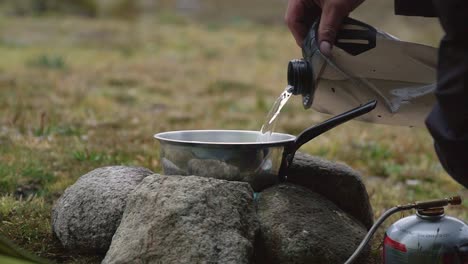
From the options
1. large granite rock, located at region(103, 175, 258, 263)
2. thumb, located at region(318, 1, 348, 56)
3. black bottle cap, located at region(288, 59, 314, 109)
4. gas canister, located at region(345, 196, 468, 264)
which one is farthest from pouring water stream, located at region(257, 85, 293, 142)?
gas canister, located at region(345, 196, 468, 264)

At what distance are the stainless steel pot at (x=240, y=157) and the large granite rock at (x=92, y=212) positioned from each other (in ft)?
0.79

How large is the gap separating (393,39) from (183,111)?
4.68 m

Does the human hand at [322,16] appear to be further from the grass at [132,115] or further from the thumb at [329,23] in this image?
the grass at [132,115]

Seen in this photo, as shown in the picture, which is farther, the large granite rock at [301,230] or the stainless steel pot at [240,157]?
the stainless steel pot at [240,157]

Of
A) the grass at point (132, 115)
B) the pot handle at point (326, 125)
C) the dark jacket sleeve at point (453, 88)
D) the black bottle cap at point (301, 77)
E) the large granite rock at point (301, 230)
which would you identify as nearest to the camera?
the dark jacket sleeve at point (453, 88)

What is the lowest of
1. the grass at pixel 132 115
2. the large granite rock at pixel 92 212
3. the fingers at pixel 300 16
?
the grass at pixel 132 115

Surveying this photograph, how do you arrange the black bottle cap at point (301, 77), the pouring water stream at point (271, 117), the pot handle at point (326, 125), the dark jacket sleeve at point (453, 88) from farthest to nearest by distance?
1. the pouring water stream at point (271, 117)
2. the black bottle cap at point (301, 77)
3. the pot handle at point (326, 125)
4. the dark jacket sleeve at point (453, 88)

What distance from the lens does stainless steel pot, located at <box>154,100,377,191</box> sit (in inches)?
113

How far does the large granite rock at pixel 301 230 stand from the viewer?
8.99ft

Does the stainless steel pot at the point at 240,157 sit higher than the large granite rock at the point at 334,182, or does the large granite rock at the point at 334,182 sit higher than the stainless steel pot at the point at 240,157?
the stainless steel pot at the point at 240,157

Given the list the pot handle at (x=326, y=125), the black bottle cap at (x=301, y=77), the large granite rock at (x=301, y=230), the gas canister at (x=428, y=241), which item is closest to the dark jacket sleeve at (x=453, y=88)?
the gas canister at (x=428, y=241)

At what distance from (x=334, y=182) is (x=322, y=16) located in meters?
0.75

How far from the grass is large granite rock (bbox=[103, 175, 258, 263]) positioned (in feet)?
1.28

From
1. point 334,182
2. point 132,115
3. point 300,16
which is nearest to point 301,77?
point 300,16
